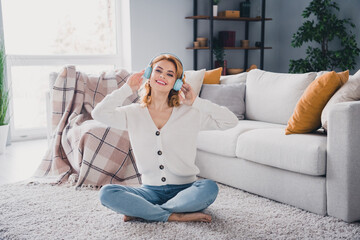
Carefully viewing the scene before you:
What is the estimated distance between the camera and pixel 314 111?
229cm

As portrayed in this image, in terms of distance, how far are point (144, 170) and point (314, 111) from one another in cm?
105

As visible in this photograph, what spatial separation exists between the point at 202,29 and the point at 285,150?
11.1 feet

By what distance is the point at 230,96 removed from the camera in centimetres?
318

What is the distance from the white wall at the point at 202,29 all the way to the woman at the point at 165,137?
290 cm

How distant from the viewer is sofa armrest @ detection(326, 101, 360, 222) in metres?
1.95

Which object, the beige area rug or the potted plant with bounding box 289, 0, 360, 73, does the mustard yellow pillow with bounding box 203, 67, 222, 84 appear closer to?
the beige area rug

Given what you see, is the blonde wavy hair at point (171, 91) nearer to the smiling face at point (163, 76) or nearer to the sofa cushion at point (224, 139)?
the smiling face at point (163, 76)

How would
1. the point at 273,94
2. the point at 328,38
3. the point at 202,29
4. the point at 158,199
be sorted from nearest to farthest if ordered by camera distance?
the point at 158,199
the point at 273,94
the point at 328,38
the point at 202,29

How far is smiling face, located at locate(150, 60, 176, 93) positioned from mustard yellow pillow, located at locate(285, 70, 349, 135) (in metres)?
0.83

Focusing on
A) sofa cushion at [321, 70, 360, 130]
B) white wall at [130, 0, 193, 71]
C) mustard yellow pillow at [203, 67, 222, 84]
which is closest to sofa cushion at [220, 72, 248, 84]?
mustard yellow pillow at [203, 67, 222, 84]

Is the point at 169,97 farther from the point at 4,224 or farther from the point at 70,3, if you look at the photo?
the point at 70,3

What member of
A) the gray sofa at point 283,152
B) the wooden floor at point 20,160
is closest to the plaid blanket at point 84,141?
the gray sofa at point 283,152

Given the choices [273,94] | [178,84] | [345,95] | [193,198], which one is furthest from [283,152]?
[273,94]

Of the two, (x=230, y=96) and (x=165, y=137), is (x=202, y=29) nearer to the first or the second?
(x=230, y=96)
